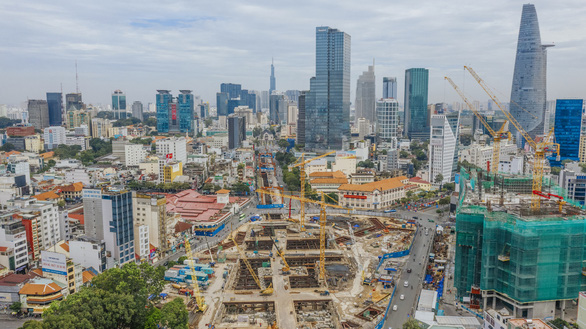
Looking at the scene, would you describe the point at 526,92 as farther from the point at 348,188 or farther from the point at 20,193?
the point at 20,193

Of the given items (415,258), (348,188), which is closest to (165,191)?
(348,188)

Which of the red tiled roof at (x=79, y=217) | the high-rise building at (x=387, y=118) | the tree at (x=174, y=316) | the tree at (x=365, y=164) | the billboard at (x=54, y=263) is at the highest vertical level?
the high-rise building at (x=387, y=118)

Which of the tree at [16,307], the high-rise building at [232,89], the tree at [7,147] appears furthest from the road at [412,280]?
the high-rise building at [232,89]

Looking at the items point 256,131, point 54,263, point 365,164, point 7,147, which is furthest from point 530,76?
point 7,147

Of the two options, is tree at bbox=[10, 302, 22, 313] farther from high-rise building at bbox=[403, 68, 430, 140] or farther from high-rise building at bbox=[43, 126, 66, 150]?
high-rise building at bbox=[403, 68, 430, 140]

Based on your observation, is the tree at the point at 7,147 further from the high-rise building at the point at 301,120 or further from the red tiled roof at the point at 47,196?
the high-rise building at the point at 301,120

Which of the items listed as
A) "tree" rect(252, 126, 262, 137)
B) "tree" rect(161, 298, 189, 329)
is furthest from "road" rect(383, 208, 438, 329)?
"tree" rect(252, 126, 262, 137)
